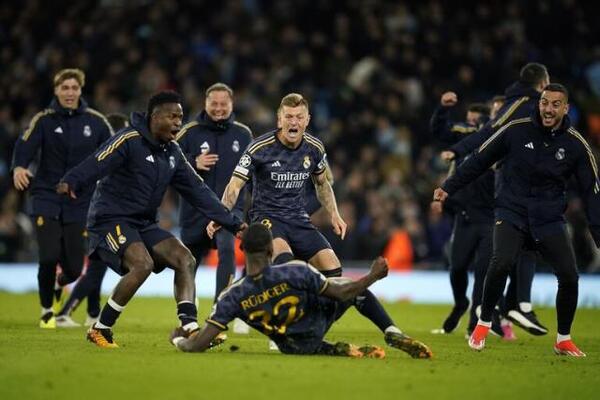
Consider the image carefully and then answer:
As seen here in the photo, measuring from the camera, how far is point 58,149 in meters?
13.3

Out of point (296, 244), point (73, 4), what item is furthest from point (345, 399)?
point (73, 4)

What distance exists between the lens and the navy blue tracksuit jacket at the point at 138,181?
10344 millimetres

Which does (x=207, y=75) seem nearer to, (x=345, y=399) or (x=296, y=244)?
(x=296, y=244)

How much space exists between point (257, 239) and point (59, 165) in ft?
15.7

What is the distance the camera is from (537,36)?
23.0 m

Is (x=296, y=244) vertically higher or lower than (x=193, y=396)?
higher

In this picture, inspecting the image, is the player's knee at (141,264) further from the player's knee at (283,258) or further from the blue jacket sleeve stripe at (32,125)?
the blue jacket sleeve stripe at (32,125)

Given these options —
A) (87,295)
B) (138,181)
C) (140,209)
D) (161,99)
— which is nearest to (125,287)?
(140,209)

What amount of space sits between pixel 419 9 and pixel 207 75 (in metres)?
4.41

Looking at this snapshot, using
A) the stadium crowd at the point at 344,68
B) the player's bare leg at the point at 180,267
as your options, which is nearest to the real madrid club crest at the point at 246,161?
the player's bare leg at the point at 180,267

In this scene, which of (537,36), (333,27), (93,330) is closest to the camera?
(93,330)

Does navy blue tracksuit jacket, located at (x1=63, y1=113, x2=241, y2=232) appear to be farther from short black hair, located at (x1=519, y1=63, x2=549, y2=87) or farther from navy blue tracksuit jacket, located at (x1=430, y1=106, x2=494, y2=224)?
navy blue tracksuit jacket, located at (x1=430, y1=106, x2=494, y2=224)

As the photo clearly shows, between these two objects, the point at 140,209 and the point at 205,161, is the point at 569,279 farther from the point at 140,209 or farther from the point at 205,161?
the point at 205,161

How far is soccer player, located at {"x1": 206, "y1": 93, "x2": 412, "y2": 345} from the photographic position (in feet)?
34.3
